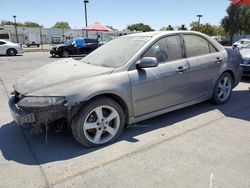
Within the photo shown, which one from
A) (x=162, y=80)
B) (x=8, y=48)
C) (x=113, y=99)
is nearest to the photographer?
(x=113, y=99)

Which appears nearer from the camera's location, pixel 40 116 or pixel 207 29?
pixel 40 116

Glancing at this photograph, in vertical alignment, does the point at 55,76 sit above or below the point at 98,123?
above

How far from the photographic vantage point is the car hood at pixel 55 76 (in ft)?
10.8

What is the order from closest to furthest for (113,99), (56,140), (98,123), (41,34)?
(98,123), (113,99), (56,140), (41,34)

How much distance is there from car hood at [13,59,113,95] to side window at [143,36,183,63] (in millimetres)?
844

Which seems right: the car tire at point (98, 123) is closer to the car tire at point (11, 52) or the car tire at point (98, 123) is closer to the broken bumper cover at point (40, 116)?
the broken bumper cover at point (40, 116)

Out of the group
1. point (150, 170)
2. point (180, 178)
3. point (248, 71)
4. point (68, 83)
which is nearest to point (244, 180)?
point (180, 178)

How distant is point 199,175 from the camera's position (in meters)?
2.81

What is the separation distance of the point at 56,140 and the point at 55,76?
0.96m

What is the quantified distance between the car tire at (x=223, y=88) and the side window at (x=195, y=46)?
0.74 metres

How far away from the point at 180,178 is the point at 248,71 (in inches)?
229

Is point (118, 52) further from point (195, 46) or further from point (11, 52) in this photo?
point (11, 52)

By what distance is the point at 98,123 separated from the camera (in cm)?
346

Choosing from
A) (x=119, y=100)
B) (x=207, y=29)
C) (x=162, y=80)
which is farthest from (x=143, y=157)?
(x=207, y=29)
